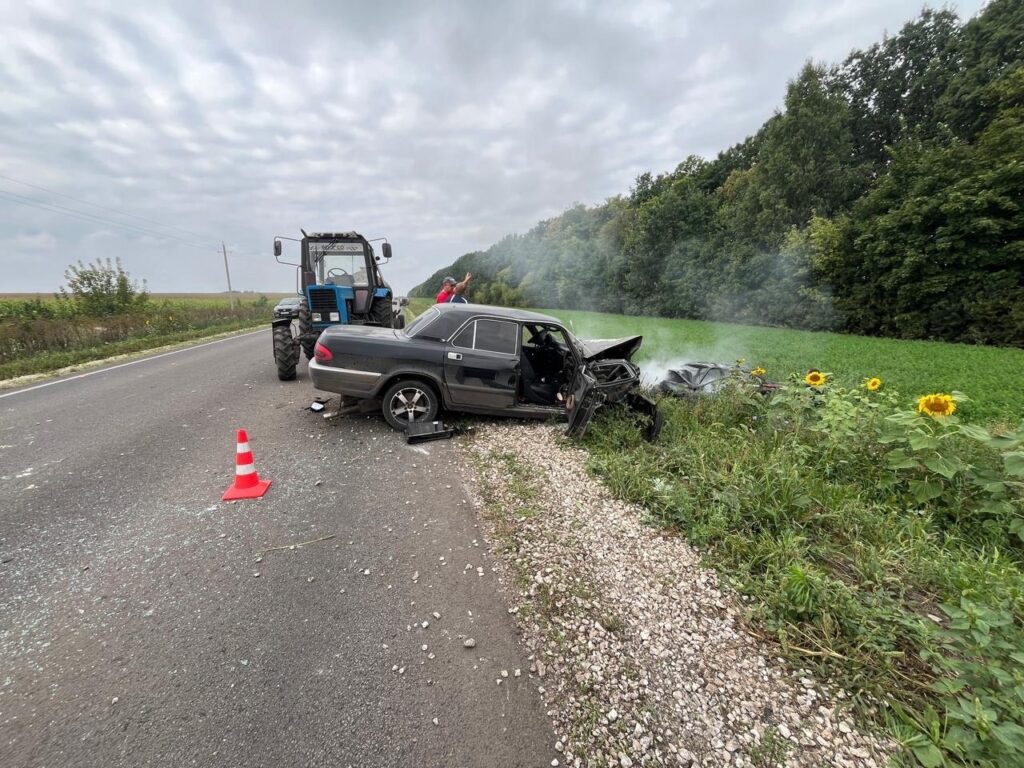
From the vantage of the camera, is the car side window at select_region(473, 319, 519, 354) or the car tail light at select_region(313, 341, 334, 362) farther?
the car side window at select_region(473, 319, 519, 354)

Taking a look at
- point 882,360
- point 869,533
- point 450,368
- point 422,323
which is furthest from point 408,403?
point 882,360

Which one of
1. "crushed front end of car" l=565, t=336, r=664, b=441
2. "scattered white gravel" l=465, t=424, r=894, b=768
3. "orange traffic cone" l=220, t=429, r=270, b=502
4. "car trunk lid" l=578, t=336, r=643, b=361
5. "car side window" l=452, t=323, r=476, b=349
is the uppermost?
"car side window" l=452, t=323, r=476, b=349

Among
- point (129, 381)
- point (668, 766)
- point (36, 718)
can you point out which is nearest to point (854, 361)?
point (668, 766)

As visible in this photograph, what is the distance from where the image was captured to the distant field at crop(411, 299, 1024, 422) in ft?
20.4

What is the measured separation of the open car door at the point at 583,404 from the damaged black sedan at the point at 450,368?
0.03m

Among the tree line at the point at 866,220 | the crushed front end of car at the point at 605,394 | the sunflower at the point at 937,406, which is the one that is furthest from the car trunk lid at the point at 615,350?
the tree line at the point at 866,220

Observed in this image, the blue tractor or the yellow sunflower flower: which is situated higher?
the blue tractor

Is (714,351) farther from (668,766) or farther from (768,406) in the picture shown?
(668,766)

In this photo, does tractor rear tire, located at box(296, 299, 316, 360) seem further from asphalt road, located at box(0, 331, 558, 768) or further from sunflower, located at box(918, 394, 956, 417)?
sunflower, located at box(918, 394, 956, 417)

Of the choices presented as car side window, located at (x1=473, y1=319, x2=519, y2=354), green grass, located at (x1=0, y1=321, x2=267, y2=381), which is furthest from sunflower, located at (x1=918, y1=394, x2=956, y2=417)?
green grass, located at (x1=0, y1=321, x2=267, y2=381)

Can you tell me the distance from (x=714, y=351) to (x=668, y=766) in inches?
400

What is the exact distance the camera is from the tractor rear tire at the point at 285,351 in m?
7.37

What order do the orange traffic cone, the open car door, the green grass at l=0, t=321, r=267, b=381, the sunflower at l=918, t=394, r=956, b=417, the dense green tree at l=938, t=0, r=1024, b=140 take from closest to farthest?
the sunflower at l=918, t=394, r=956, b=417
the orange traffic cone
the open car door
the green grass at l=0, t=321, r=267, b=381
the dense green tree at l=938, t=0, r=1024, b=140

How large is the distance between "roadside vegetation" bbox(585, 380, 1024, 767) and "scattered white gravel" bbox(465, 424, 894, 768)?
182 millimetres
